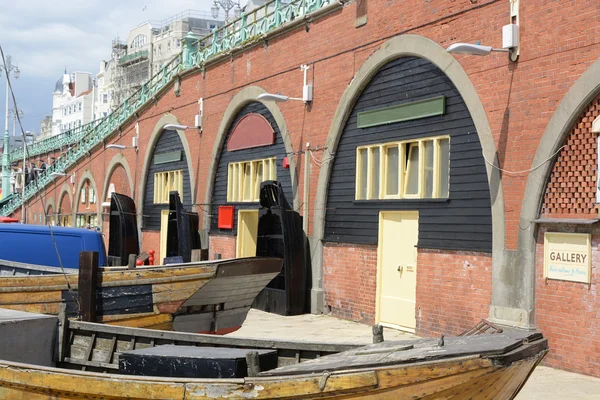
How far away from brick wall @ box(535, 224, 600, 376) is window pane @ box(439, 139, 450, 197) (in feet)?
8.43

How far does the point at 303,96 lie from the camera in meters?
19.0

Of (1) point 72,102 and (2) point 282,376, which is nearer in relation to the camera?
(2) point 282,376

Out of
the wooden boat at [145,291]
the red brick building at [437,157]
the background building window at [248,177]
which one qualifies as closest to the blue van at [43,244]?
the wooden boat at [145,291]

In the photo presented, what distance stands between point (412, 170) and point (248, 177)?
784cm

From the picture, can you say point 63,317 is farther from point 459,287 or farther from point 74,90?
point 74,90

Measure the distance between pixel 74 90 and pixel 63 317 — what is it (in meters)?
103

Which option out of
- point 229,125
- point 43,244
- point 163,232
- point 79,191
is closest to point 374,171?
point 43,244

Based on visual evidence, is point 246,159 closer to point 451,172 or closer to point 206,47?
point 206,47

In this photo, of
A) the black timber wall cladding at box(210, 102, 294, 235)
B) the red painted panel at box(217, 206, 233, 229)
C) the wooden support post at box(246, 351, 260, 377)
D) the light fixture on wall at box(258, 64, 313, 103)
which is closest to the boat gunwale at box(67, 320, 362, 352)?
the wooden support post at box(246, 351, 260, 377)

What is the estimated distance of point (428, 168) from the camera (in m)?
15.0

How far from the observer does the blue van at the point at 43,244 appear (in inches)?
626

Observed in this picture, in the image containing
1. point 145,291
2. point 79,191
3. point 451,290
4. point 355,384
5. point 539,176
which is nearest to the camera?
point 355,384

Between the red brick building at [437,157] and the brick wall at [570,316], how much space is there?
0.02 meters

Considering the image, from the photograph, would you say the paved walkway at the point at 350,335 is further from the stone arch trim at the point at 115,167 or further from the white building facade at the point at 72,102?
the white building facade at the point at 72,102
